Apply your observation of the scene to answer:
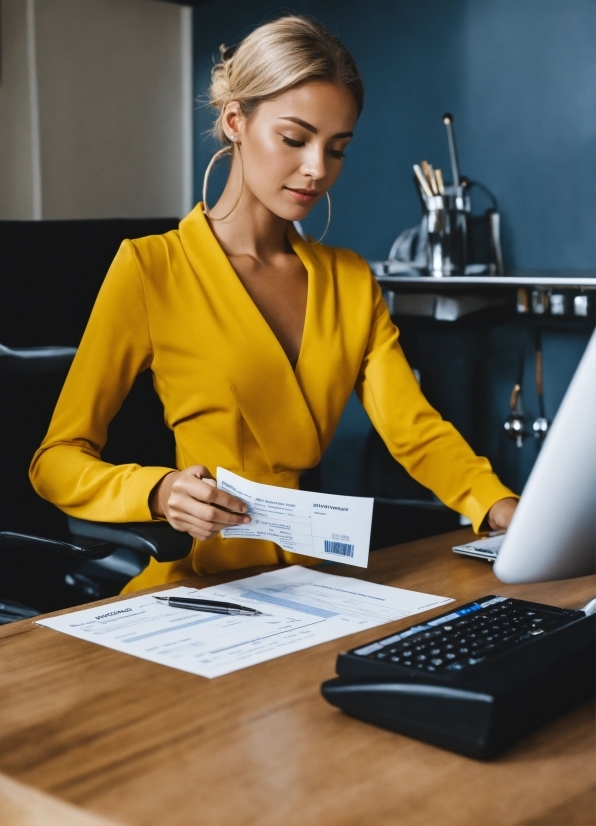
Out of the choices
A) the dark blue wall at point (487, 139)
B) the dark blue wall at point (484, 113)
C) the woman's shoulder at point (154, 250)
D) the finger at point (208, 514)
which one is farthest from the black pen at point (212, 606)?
the dark blue wall at point (484, 113)

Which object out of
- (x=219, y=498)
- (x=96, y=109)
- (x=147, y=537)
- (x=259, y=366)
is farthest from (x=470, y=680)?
(x=96, y=109)

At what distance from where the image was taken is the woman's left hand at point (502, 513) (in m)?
1.34

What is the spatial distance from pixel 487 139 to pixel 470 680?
7.64ft

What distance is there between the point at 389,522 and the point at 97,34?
1.87 m

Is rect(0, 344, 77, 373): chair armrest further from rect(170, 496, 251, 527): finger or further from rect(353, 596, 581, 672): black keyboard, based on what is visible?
rect(353, 596, 581, 672): black keyboard

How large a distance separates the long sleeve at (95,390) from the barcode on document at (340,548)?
0.35m

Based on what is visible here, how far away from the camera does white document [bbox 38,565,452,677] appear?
899mm

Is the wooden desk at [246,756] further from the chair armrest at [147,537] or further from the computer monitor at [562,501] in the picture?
the chair armrest at [147,537]

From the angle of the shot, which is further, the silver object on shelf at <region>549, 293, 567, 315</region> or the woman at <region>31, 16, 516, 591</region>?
the silver object on shelf at <region>549, 293, 567, 315</region>

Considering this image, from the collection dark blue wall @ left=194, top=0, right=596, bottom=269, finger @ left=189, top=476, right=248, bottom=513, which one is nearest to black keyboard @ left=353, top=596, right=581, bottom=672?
finger @ left=189, top=476, right=248, bottom=513

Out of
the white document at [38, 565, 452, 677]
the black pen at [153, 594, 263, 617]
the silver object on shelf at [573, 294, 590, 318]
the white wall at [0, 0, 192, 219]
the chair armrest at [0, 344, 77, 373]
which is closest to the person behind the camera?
the white document at [38, 565, 452, 677]

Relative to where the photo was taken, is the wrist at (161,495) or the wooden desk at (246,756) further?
the wrist at (161,495)

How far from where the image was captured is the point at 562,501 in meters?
0.71

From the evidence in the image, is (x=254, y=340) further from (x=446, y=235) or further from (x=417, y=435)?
(x=446, y=235)
